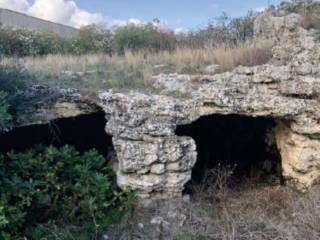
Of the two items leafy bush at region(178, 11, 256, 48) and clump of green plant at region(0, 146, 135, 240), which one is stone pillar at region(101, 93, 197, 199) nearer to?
clump of green plant at region(0, 146, 135, 240)

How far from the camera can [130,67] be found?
24.7 ft

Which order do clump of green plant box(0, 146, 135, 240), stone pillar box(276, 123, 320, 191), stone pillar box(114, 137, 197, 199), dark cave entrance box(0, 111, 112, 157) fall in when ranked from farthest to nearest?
dark cave entrance box(0, 111, 112, 157) → stone pillar box(276, 123, 320, 191) → stone pillar box(114, 137, 197, 199) → clump of green plant box(0, 146, 135, 240)

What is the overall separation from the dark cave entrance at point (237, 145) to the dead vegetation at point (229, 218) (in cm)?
117

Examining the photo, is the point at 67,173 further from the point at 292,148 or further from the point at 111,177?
the point at 292,148

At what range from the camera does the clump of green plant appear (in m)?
4.87

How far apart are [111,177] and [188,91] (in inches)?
70.3

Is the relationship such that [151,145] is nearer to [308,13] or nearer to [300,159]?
[300,159]

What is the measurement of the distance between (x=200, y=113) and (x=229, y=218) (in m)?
1.59

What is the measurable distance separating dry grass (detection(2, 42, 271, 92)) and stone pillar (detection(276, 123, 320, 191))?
5.12 ft

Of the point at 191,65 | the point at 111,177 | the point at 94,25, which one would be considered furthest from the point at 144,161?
the point at 94,25

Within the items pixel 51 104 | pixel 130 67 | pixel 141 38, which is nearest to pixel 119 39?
pixel 141 38

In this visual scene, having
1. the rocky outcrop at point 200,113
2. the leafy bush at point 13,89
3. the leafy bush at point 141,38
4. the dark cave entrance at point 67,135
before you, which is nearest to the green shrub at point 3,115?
the leafy bush at point 13,89

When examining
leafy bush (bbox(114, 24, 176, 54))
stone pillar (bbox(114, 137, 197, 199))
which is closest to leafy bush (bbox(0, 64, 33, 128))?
stone pillar (bbox(114, 137, 197, 199))

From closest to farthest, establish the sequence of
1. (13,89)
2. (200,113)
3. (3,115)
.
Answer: (3,115) → (13,89) → (200,113)
